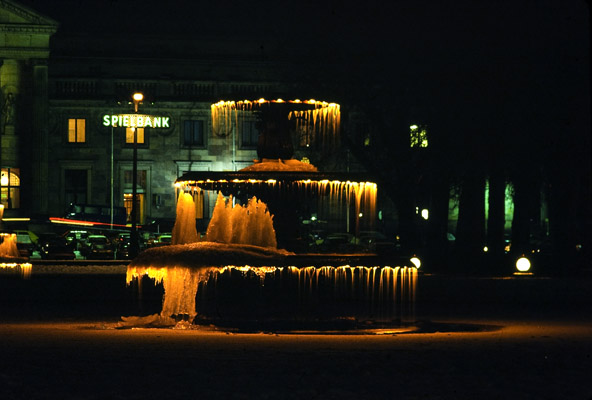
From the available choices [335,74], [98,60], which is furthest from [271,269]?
[98,60]

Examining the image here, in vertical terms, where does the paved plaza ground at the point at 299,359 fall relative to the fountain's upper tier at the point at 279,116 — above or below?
below

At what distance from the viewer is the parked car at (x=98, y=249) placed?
47713 millimetres

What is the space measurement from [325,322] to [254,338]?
Answer: 3437 mm

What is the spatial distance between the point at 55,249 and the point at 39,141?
124 feet

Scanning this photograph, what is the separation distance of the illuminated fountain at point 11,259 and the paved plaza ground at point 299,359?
283cm

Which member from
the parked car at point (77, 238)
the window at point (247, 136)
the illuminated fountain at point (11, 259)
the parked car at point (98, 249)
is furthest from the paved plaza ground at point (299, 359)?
the window at point (247, 136)

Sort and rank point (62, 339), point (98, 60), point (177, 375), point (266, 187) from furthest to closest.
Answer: point (98, 60) → point (266, 187) → point (62, 339) → point (177, 375)

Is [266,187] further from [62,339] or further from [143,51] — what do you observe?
[143,51]

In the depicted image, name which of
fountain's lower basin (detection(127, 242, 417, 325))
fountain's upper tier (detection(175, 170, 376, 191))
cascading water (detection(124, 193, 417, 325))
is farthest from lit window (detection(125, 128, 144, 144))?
fountain's lower basin (detection(127, 242, 417, 325))

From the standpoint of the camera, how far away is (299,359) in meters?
15.0

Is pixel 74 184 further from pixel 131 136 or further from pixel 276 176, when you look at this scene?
pixel 276 176

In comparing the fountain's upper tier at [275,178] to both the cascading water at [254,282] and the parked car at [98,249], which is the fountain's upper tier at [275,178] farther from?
the parked car at [98,249]

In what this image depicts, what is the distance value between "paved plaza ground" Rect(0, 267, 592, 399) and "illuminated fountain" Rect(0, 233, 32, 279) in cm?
283

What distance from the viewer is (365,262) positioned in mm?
21672
